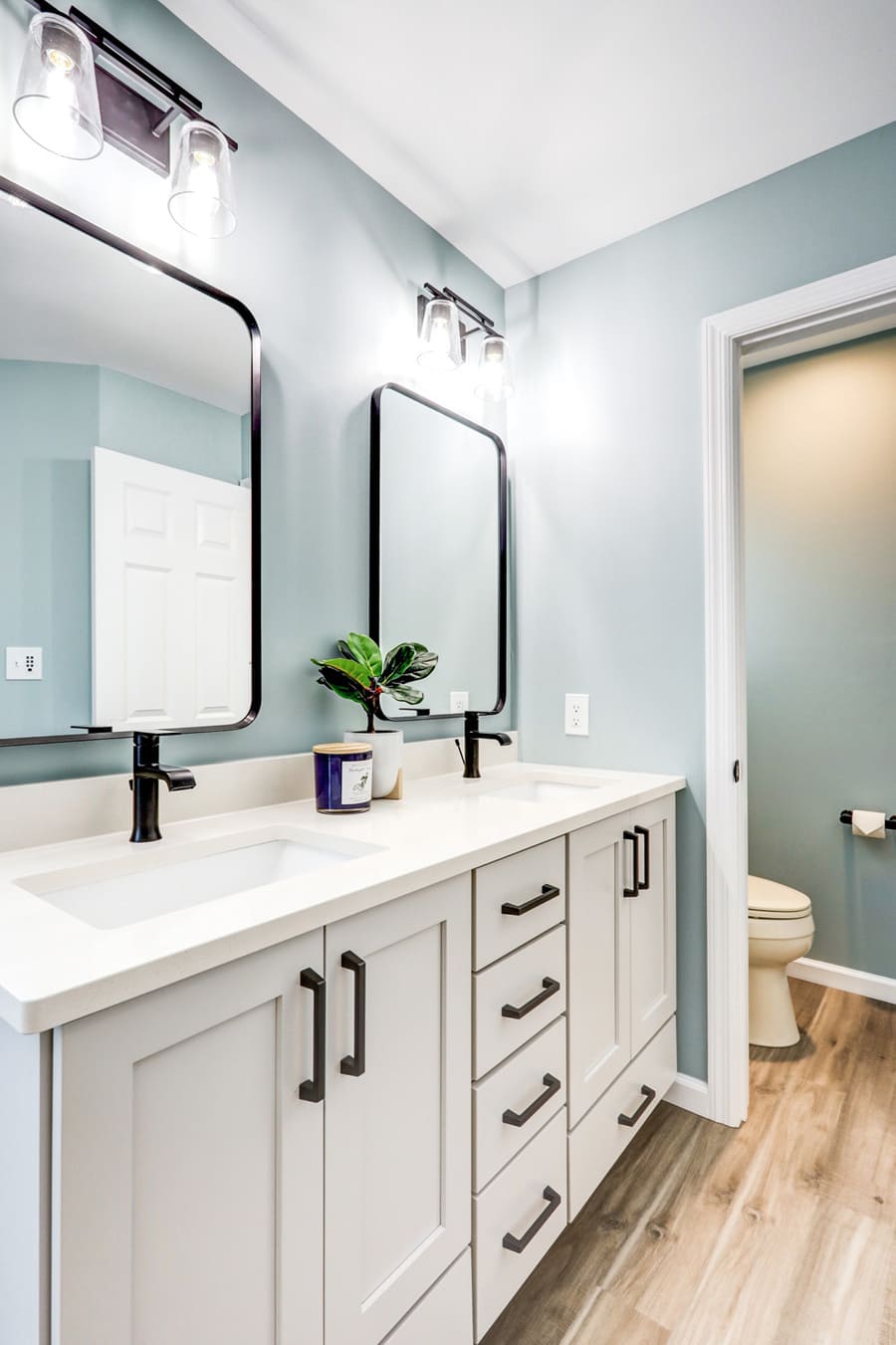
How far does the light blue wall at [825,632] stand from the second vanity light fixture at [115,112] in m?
2.24

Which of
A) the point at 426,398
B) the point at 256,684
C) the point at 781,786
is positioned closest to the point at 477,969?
the point at 256,684

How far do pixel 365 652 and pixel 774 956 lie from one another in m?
1.56

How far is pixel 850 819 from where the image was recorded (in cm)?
254

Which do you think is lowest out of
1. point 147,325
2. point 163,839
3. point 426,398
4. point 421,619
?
point 163,839

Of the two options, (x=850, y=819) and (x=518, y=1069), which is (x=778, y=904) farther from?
(x=518, y=1069)

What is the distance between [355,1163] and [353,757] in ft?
2.21

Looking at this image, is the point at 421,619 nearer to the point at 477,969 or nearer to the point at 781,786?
the point at 477,969

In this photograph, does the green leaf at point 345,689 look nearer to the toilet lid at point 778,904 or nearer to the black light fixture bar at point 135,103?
the black light fixture bar at point 135,103

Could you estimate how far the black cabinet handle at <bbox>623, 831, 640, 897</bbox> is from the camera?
5.17 feet

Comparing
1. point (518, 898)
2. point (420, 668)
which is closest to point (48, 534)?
point (420, 668)

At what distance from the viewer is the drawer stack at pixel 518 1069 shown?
1104 millimetres

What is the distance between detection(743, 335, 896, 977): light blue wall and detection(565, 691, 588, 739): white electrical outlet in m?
1.06

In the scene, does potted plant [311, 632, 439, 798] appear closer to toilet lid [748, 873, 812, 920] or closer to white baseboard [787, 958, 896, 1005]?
toilet lid [748, 873, 812, 920]

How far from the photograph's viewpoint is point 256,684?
1424 mm
